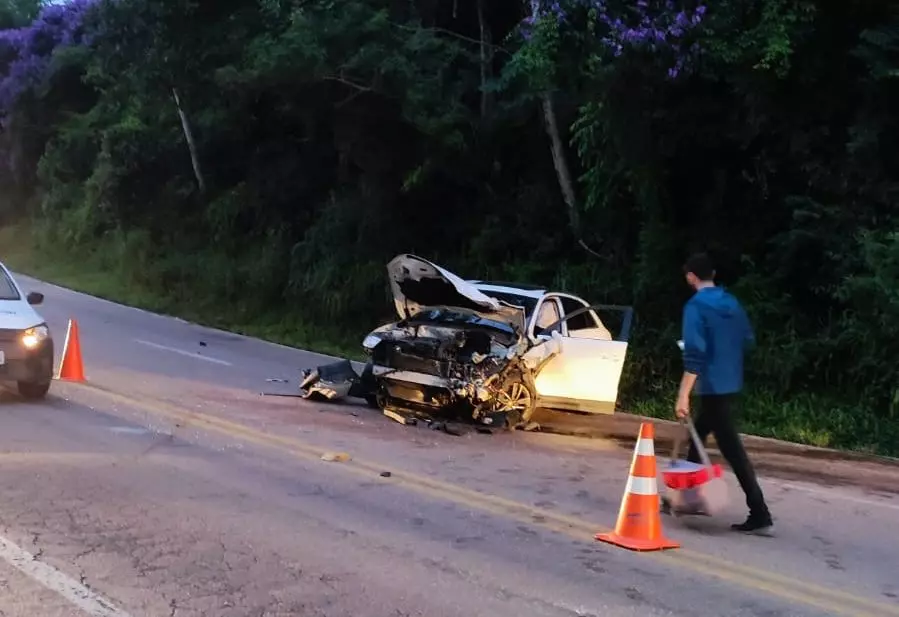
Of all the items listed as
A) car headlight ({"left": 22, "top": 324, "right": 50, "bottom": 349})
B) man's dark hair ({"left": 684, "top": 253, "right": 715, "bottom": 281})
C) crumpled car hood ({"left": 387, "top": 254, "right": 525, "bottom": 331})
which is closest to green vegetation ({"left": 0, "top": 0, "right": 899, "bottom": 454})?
crumpled car hood ({"left": 387, "top": 254, "right": 525, "bottom": 331})

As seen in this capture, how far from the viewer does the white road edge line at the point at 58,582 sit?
4.82 metres

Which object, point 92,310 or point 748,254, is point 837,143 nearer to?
point 748,254

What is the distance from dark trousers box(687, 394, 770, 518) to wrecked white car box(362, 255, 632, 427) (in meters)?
3.96

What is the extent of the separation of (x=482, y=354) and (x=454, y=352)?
11.8 inches

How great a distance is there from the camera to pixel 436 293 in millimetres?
11125

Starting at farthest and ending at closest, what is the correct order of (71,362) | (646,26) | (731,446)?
(646,26) → (71,362) → (731,446)

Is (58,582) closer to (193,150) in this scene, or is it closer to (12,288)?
(12,288)

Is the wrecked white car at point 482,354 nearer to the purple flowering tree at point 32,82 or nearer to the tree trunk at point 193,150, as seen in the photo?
the tree trunk at point 193,150

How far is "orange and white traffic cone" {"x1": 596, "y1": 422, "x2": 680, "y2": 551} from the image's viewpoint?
20.6ft

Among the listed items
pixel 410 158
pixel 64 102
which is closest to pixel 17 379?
pixel 410 158

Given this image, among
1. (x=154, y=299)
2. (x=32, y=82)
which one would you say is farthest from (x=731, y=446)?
(x=32, y=82)

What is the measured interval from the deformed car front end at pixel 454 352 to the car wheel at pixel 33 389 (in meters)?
3.50

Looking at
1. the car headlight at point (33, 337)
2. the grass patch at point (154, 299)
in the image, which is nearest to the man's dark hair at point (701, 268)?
the car headlight at point (33, 337)

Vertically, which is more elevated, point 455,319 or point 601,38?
point 601,38
